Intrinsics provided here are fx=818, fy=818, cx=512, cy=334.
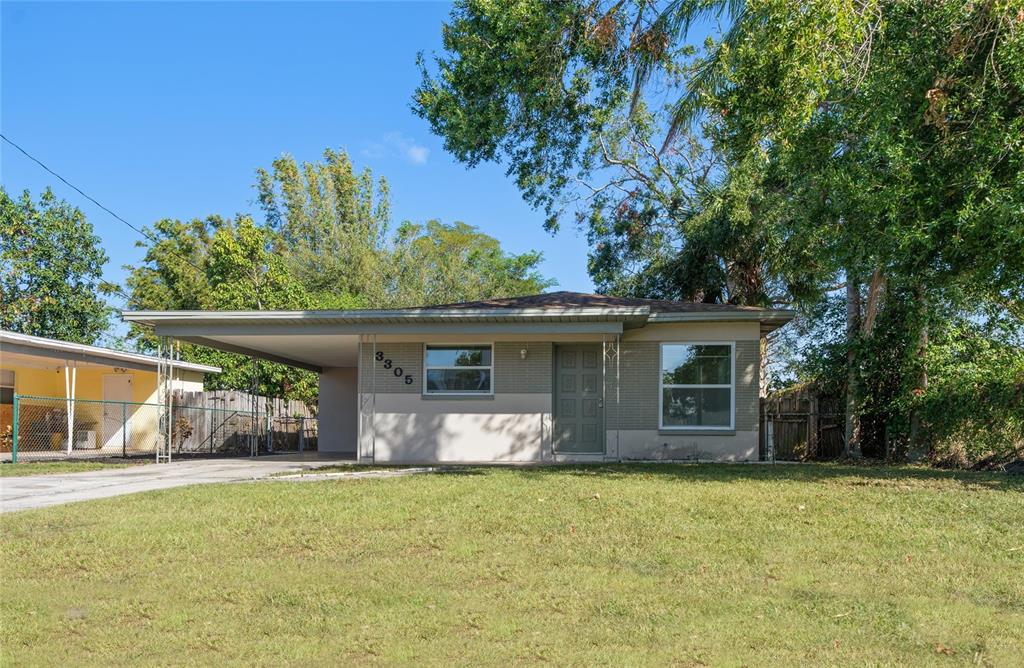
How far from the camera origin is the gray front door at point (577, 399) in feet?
52.9

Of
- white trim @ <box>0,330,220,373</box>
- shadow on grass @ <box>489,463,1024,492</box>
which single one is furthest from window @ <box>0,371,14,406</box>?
shadow on grass @ <box>489,463,1024,492</box>

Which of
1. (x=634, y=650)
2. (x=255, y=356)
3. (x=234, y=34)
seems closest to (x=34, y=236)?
(x=255, y=356)

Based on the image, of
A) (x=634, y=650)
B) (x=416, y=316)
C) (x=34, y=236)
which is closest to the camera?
(x=634, y=650)

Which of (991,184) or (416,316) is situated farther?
(416,316)

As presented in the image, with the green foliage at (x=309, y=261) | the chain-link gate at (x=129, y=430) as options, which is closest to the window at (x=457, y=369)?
the chain-link gate at (x=129, y=430)

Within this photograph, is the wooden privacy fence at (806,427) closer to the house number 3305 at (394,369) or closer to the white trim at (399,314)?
the white trim at (399,314)

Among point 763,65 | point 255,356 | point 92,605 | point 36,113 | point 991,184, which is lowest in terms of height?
point 92,605

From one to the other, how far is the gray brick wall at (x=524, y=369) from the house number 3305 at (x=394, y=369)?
5.63 ft

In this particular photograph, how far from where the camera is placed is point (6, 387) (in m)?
23.1

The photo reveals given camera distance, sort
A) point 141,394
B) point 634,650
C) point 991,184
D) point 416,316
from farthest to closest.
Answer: point 141,394
point 416,316
point 991,184
point 634,650

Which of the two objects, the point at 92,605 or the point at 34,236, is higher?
the point at 34,236

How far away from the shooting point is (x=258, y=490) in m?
9.98

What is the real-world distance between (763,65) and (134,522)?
9141mm

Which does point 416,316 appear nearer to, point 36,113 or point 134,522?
point 134,522
